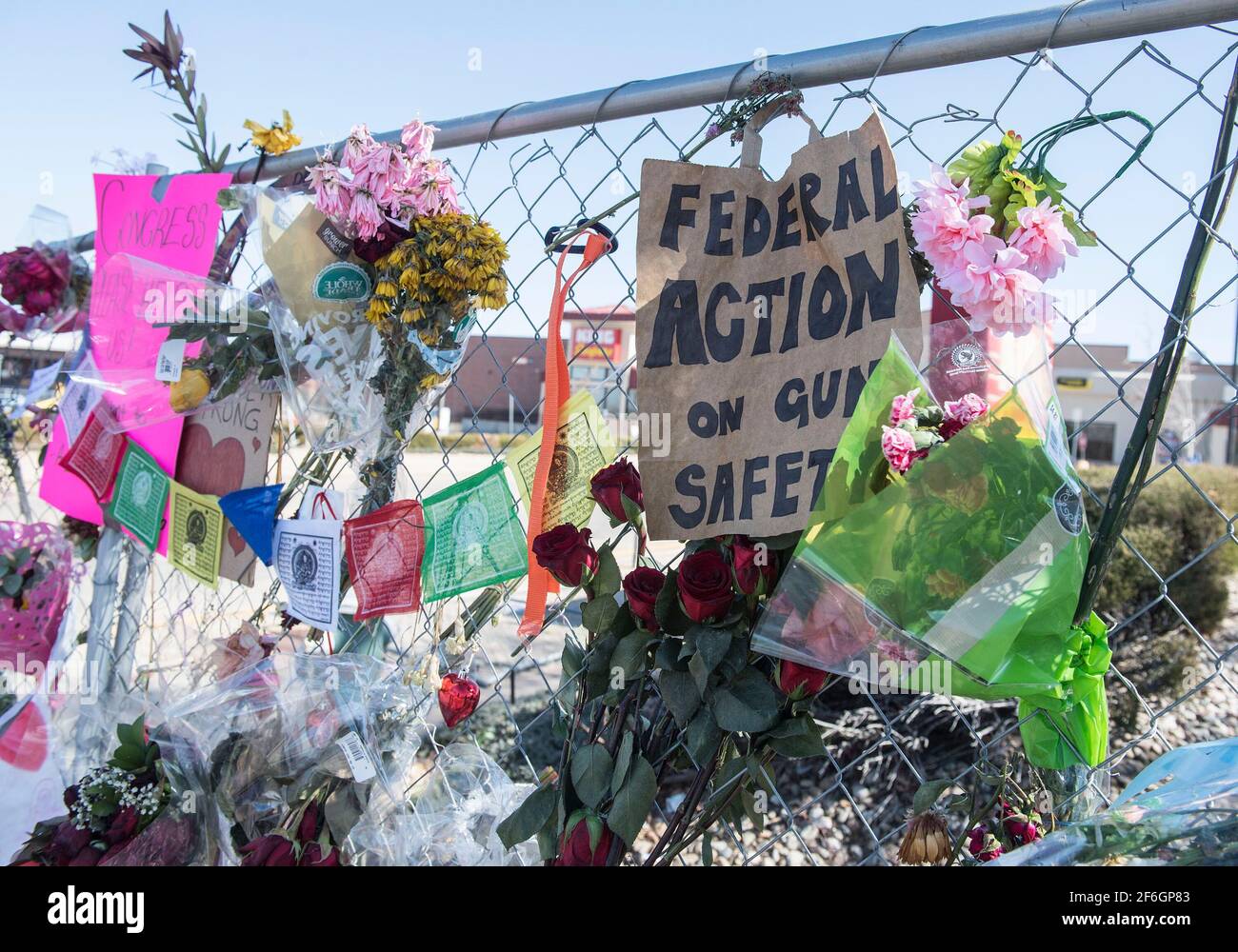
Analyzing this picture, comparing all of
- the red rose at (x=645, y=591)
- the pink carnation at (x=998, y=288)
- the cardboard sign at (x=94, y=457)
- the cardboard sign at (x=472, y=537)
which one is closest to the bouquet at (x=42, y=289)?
the cardboard sign at (x=94, y=457)

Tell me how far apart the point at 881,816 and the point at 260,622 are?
114 inches

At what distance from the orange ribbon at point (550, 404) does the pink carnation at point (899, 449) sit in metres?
0.61

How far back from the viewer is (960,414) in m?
0.96

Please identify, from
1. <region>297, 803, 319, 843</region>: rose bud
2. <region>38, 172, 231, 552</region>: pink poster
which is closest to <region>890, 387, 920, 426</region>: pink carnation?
<region>297, 803, 319, 843</region>: rose bud

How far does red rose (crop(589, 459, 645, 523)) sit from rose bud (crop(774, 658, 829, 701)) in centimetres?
31

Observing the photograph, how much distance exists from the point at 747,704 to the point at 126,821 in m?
1.27

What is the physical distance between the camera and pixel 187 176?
2.25 m

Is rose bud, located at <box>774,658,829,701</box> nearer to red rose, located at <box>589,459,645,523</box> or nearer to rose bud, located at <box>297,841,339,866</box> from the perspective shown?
red rose, located at <box>589,459,645,523</box>

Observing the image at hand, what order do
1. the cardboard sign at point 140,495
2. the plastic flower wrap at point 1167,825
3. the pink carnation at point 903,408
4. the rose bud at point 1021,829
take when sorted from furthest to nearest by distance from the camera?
the cardboard sign at point 140,495
the rose bud at point 1021,829
the pink carnation at point 903,408
the plastic flower wrap at point 1167,825

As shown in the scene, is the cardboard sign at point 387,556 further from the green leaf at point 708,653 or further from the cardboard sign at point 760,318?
the green leaf at point 708,653

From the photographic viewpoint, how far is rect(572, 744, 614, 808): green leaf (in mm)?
1237

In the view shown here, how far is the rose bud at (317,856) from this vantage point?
1.57 metres
